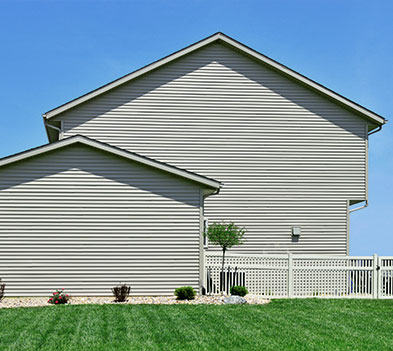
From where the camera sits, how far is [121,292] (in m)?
18.7

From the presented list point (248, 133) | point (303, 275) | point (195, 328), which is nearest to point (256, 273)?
point (303, 275)

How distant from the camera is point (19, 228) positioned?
64.1ft

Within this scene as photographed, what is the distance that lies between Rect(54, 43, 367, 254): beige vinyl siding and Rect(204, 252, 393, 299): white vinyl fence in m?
3.93

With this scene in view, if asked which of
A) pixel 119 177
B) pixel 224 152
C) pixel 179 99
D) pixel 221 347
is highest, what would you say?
pixel 179 99

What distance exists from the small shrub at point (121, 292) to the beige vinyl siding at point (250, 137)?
6.85m

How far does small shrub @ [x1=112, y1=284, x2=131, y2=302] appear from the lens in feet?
60.8

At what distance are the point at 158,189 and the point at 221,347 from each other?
29.8ft

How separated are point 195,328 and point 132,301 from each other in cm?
560

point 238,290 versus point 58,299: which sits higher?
point 238,290

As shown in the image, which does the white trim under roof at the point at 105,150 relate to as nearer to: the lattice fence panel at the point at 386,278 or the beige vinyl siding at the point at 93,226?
the beige vinyl siding at the point at 93,226

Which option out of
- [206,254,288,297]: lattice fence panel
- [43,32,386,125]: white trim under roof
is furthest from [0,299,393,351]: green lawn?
[43,32,386,125]: white trim under roof

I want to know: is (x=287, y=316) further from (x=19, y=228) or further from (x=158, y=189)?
(x=19, y=228)

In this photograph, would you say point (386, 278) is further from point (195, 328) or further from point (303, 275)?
point (195, 328)

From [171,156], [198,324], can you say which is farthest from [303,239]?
[198,324]
